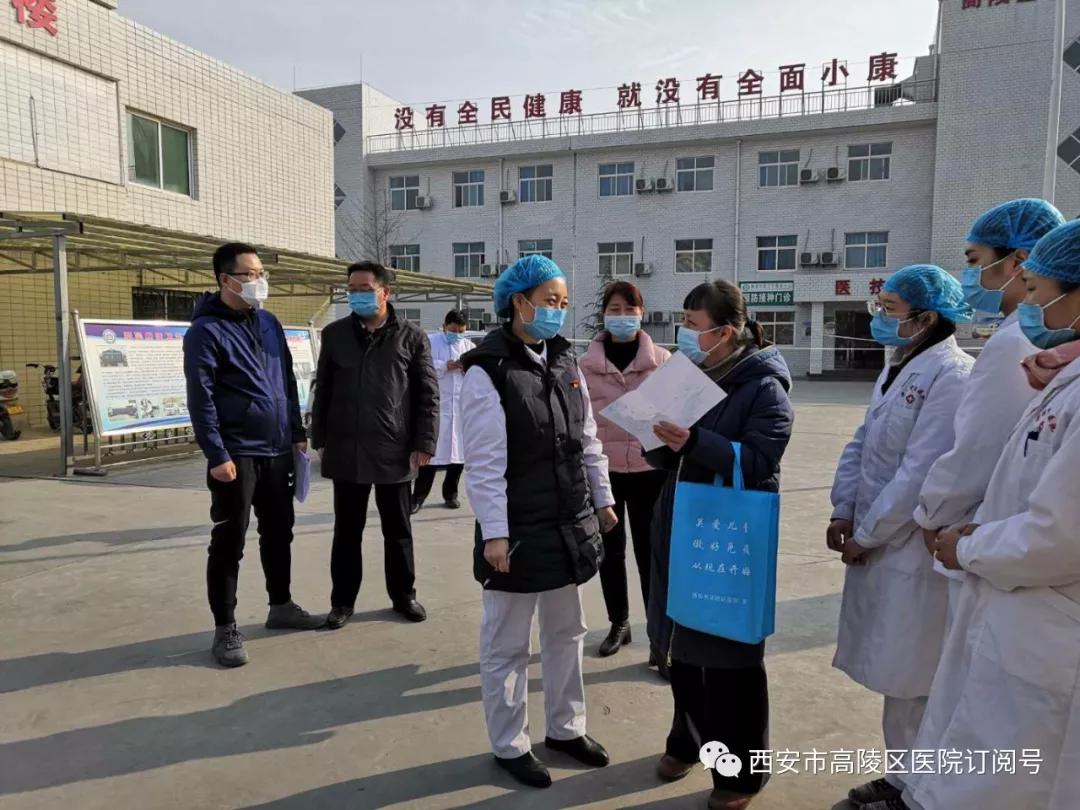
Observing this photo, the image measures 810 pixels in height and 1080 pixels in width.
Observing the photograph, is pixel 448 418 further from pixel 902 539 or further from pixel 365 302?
pixel 902 539

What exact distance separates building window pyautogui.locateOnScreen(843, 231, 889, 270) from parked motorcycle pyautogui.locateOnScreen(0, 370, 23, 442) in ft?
72.2

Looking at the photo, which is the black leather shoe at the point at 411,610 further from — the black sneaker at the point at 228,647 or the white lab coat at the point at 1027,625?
the white lab coat at the point at 1027,625

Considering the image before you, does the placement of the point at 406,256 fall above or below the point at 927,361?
above

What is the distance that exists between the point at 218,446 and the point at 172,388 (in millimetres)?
5685

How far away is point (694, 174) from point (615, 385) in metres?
23.4

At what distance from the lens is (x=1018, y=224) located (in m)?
2.26

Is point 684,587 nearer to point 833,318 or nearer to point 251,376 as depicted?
point 251,376

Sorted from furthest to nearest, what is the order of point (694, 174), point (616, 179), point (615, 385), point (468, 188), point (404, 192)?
point (404, 192)
point (468, 188)
point (616, 179)
point (694, 174)
point (615, 385)

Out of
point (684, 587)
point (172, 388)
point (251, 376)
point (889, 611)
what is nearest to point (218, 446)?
point (251, 376)

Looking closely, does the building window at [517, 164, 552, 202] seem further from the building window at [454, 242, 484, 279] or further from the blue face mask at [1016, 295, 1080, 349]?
the blue face mask at [1016, 295, 1080, 349]

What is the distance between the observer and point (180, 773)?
8.18 ft

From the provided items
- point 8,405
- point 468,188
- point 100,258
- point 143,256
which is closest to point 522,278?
point 143,256

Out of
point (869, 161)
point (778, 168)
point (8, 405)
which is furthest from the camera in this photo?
point (778, 168)

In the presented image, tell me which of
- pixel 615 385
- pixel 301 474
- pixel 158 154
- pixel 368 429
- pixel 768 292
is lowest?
pixel 301 474
